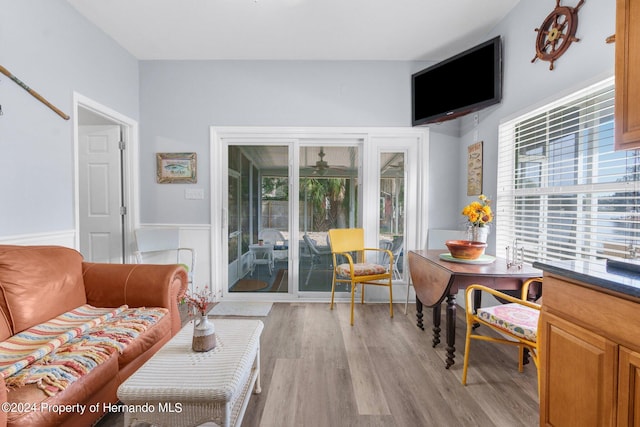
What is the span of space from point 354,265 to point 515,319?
1.51m

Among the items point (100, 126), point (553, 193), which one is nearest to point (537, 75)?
point (553, 193)

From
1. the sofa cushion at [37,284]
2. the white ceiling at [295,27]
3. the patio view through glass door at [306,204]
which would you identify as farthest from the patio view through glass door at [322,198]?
the sofa cushion at [37,284]

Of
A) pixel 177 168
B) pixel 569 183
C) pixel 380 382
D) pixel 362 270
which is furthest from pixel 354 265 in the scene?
pixel 177 168

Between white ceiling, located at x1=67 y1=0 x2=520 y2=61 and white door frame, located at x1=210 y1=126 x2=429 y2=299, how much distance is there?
79cm

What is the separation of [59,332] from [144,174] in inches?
85.5

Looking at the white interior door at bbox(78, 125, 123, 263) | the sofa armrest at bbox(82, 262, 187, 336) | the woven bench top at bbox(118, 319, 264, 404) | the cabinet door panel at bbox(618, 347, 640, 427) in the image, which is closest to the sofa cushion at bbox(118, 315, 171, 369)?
the sofa armrest at bbox(82, 262, 187, 336)

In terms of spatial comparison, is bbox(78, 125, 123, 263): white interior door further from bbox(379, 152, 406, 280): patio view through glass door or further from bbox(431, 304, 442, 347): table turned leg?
bbox(431, 304, 442, 347): table turned leg

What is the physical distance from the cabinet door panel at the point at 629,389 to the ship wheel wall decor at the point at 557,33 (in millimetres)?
1866

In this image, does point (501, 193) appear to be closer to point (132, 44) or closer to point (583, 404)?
point (583, 404)

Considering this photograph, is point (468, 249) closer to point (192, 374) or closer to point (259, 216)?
point (192, 374)

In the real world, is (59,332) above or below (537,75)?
below

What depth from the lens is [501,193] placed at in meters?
2.63

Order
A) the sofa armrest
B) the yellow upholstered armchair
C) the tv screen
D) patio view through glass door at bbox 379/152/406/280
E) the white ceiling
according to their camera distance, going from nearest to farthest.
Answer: the sofa armrest, the white ceiling, the tv screen, the yellow upholstered armchair, patio view through glass door at bbox 379/152/406/280

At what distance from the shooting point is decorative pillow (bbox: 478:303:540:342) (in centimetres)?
154
